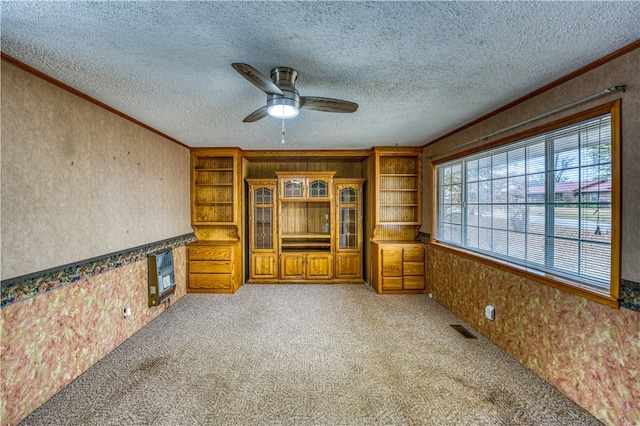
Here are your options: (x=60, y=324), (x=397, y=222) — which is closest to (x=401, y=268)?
(x=397, y=222)

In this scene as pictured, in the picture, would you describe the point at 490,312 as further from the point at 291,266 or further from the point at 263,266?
the point at 263,266

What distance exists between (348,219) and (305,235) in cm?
87

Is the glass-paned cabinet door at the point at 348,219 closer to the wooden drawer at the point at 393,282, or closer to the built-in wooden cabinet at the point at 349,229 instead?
the built-in wooden cabinet at the point at 349,229

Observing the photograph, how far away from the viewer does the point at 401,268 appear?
4191 millimetres

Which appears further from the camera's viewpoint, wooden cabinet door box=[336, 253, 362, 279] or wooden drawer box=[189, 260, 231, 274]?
wooden cabinet door box=[336, 253, 362, 279]

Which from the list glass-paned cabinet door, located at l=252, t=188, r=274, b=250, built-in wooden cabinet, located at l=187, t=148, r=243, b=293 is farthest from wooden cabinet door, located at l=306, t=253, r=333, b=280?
built-in wooden cabinet, located at l=187, t=148, r=243, b=293

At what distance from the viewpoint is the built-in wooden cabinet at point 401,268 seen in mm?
4188

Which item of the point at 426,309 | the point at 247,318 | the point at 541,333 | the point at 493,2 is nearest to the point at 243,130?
the point at 247,318

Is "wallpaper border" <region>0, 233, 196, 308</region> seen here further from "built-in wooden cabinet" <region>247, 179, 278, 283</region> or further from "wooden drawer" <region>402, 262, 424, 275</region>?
"wooden drawer" <region>402, 262, 424, 275</region>

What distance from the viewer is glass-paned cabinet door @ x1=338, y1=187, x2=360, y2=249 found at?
15.9 feet

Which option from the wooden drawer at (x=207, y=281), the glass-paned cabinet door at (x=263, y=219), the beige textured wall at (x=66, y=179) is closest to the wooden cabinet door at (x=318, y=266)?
the glass-paned cabinet door at (x=263, y=219)

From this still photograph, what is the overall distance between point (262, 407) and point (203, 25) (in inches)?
98.6

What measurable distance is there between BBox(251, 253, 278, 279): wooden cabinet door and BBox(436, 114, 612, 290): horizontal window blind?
3.20 metres

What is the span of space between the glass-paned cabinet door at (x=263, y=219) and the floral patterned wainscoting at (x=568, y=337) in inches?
130
